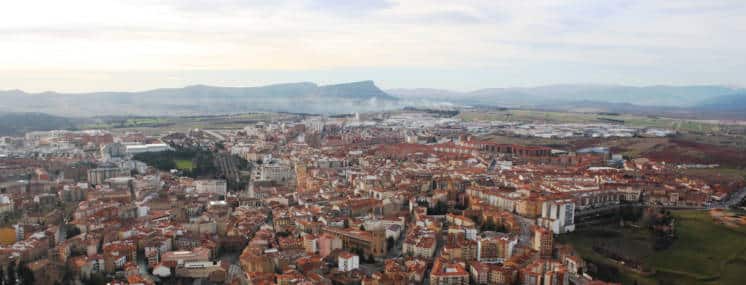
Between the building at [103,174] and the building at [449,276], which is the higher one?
the building at [103,174]

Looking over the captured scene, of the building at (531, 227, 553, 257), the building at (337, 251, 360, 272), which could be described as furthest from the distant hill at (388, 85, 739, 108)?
the building at (337, 251, 360, 272)

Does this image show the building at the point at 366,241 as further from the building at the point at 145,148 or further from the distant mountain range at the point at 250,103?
the distant mountain range at the point at 250,103

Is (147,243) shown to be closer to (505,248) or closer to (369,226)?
(369,226)

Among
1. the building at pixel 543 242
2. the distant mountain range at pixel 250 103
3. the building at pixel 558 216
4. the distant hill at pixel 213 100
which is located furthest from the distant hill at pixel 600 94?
the building at pixel 543 242

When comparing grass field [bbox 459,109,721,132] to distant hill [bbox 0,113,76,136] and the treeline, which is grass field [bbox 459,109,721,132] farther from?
distant hill [bbox 0,113,76,136]

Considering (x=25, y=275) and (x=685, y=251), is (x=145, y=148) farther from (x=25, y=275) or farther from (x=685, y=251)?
(x=685, y=251)

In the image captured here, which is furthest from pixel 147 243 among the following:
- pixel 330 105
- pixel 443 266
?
pixel 330 105
